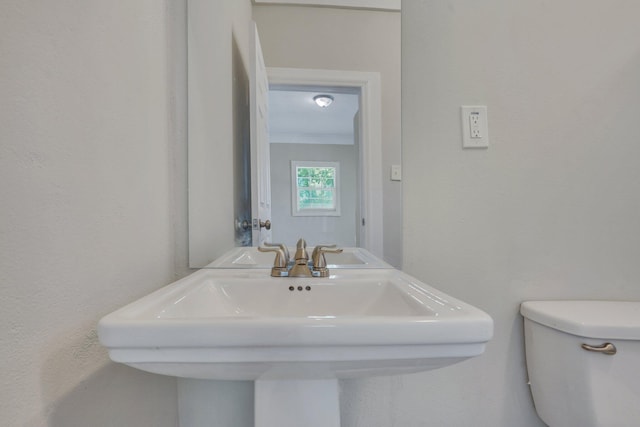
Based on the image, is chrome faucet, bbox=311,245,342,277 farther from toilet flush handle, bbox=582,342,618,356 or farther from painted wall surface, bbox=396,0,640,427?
toilet flush handle, bbox=582,342,618,356

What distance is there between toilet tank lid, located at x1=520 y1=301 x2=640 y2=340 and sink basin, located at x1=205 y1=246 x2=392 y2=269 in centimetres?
43

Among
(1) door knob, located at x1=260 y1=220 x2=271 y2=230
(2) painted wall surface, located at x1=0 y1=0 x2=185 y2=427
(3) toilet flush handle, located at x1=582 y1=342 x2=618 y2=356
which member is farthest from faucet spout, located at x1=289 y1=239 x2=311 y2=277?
(3) toilet flush handle, located at x1=582 y1=342 x2=618 y2=356

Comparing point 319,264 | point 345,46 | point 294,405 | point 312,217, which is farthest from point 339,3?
point 294,405

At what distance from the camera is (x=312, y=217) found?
0.99 metres

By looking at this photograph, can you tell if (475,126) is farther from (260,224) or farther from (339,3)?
(260,224)

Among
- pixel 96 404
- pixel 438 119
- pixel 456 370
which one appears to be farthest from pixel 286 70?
pixel 456 370

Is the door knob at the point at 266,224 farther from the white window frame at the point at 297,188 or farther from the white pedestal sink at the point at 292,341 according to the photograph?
the white pedestal sink at the point at 292,341

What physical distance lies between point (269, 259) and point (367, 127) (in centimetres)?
54

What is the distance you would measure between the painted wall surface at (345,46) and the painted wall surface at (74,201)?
372 millimetres

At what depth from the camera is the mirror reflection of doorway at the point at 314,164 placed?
97 centimetres

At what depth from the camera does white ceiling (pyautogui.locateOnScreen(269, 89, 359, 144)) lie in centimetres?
100

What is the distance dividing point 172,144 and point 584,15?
1.28m

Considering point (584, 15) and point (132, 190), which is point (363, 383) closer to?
point (132, 190)

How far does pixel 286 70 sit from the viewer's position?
97 centimetres
